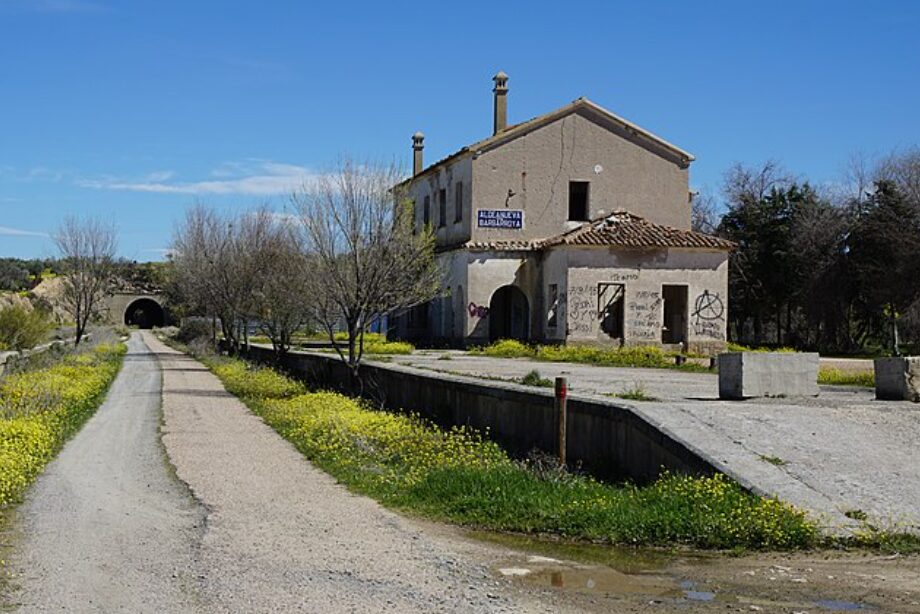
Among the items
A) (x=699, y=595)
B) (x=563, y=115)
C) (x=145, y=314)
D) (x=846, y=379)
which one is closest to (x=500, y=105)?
(x=563, y=115)

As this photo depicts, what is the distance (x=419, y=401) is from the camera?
20234 millimetres

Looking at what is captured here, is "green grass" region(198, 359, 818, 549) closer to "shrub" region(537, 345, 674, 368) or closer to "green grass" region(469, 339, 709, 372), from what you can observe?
"green grass" region(469, 339, 709, 372)

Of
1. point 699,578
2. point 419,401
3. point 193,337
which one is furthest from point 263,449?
point 193,337

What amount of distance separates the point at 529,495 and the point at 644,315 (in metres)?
26.4

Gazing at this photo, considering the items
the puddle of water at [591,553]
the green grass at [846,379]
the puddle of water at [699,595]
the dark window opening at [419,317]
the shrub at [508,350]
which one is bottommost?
the puddle of water at [591,553]

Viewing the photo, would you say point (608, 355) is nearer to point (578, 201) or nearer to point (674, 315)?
point (674, 315)

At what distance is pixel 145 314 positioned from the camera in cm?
10919

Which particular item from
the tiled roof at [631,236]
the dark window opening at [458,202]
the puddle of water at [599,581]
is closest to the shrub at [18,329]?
the dark window opening at [458,202]

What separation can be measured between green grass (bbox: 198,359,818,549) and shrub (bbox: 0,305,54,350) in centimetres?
2187

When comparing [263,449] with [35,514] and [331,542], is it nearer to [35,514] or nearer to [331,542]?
[35,514]

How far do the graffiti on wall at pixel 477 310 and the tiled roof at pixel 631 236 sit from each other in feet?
10.0

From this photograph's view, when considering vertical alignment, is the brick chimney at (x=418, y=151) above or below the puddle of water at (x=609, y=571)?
above

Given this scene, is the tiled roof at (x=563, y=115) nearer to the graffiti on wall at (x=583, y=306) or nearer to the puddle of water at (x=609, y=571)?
the graffiti on wall at (x=583, y=306)

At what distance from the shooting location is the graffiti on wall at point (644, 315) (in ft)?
121
